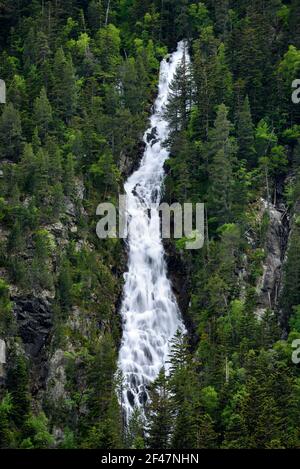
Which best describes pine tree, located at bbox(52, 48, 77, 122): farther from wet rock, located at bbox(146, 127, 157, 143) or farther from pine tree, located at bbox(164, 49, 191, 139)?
pine tree, located at bbox(164, 49, 191, 139)

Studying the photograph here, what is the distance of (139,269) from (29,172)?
39.4 feet

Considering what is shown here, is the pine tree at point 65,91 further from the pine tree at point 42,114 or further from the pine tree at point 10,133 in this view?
the pine tree at point 10,133

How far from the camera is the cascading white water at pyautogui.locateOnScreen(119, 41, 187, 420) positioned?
84.8 m

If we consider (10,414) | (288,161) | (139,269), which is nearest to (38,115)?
(139,269)

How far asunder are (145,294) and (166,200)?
10.2 m

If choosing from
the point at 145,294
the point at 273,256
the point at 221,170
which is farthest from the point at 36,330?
the point at 273,256

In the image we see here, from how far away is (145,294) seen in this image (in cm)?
9025

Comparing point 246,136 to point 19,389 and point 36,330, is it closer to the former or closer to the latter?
point 36,330

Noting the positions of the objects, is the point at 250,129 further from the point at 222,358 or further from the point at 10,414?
the point at 10,414

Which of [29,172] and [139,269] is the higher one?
[29,172]

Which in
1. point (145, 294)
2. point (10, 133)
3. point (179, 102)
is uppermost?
point (179, 102)

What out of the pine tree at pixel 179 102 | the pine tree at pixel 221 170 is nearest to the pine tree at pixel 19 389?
the pine tree at pixel 221 170

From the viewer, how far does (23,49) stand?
108875 millimetres

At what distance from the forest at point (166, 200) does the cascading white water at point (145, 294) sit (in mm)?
1077
